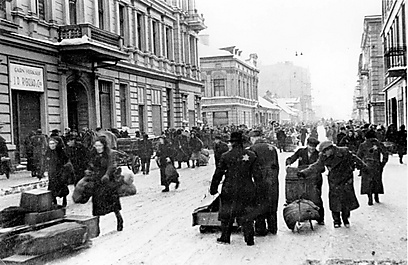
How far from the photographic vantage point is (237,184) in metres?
7.25


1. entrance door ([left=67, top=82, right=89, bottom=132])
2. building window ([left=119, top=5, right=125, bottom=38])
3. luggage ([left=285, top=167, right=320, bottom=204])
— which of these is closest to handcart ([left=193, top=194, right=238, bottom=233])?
luggage ([left=285, top=167, right=320, bottom=204])

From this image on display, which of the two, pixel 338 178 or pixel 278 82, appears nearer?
pixel 338 178

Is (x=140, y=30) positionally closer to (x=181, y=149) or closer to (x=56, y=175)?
(x=181, y=149)

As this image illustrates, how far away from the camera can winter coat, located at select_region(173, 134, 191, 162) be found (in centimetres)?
2130

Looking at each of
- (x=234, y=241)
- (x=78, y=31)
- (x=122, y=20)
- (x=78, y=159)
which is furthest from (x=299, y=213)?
(x=122, y=20)

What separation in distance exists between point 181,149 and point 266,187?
1316cm

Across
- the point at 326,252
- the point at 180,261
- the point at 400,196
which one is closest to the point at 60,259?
the point at 180,261

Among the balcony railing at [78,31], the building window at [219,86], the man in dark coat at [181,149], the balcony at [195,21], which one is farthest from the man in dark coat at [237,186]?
the building window at [219,86]

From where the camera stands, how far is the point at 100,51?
69.3ft

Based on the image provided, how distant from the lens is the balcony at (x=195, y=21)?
3606 centimetres

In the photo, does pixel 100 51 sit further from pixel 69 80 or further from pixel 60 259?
pixel 60 259

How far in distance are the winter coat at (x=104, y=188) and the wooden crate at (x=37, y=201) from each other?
1.16 m

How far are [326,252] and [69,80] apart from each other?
669 inches

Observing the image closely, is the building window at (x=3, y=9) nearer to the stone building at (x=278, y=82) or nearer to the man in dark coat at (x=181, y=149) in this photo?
the man in dark coat at (x=181, y=149)
